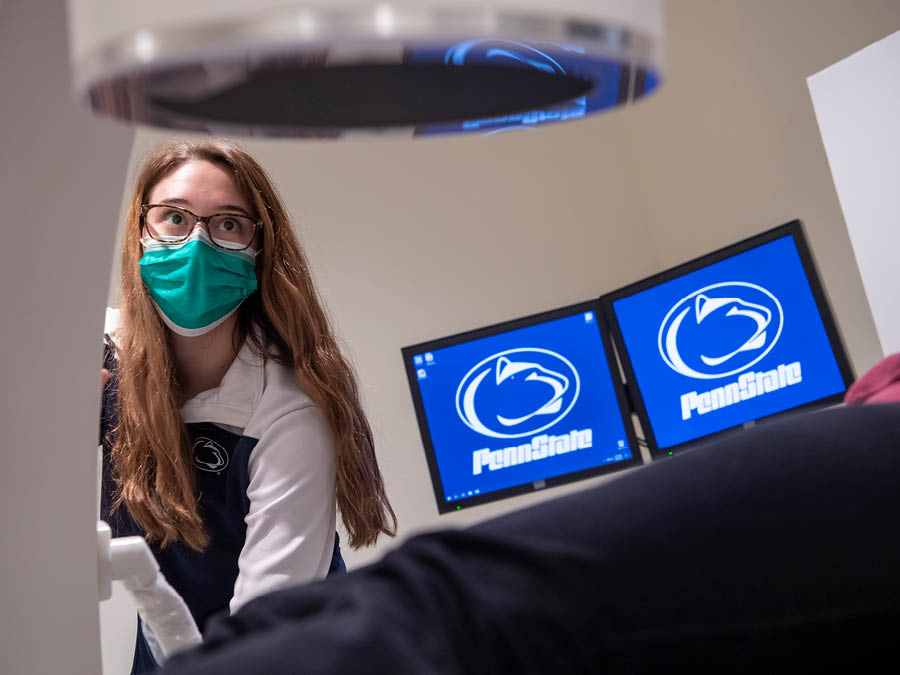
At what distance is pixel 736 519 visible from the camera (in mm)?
331

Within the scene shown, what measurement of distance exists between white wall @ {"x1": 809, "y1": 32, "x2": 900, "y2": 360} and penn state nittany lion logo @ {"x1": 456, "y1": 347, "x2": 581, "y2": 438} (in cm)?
95

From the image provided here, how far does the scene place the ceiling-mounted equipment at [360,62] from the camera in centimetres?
33

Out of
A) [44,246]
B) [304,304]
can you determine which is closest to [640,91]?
[44,246]

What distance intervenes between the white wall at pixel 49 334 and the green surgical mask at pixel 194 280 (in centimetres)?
59

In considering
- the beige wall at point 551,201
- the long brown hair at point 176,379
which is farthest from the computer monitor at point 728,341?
the long brown hair at point 176,379

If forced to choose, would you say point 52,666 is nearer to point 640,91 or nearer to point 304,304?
point 640,91

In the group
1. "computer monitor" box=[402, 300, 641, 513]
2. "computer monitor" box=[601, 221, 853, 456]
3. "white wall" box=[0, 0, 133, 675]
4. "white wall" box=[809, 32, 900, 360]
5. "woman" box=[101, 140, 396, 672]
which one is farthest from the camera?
"computer monitor" box=[402, 300, 641, 513]

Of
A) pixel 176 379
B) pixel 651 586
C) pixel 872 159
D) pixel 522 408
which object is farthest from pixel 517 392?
pixel 651 586

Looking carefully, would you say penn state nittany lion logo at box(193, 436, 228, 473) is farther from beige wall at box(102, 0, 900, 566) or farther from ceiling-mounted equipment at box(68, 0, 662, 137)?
beige wall at box(102, 0, 900, 566)

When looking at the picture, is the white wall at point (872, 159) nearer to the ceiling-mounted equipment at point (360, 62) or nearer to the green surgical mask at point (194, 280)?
the green surgical mask at point (194, 280)

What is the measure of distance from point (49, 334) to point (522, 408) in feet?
6.88

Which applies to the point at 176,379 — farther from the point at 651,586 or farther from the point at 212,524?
the point at 651,586

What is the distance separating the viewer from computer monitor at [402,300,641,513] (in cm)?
259

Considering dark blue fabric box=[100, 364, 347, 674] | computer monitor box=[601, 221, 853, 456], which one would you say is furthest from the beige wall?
dark blue fabric box=[100, 364, 347, 674]
